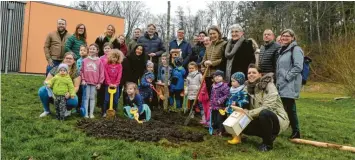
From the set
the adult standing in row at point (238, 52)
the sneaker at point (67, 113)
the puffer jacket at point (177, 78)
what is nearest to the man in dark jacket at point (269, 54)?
the adult standing in row at point (238, 52)

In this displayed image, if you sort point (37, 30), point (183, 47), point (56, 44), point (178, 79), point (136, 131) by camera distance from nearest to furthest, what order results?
1. point (136, 131)
2. point (56, 44)
3. point (178, 79)
4. point (183, 47)
5. point (37, 30)

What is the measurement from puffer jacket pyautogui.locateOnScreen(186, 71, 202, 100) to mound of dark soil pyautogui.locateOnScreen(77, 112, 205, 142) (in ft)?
→ 3.45

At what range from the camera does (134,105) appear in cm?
700

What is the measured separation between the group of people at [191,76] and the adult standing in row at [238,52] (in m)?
0.02

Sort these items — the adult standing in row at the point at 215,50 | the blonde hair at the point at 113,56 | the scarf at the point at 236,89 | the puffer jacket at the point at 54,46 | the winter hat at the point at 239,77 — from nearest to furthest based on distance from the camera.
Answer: the scarf at the point at 236,89 < the winter hat at the point at 239,77 < the adult standing in row at the point at 215,50 < the blonde hair at the point at 113,56 < the puffer jacket at the point at 54,46

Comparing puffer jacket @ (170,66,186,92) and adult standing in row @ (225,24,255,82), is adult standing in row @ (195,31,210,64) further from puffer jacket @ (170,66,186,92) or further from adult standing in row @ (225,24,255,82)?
adult standing in row @ (225,24,255,82)

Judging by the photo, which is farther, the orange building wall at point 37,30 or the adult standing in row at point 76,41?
the orange building wall at point 37,30

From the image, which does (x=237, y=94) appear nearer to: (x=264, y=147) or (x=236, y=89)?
(x=236, y=89)

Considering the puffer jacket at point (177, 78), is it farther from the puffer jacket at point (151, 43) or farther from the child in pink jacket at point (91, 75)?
the child in pink jacket at point (91, 75)

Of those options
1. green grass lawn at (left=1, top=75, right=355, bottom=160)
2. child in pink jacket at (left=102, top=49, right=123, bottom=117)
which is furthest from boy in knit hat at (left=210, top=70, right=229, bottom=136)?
child in pink jacket at (left=102, top=49, right=123, bottom=117)

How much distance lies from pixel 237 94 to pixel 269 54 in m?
1.12

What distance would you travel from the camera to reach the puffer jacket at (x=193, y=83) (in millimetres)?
7559

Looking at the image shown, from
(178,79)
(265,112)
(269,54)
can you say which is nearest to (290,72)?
(269,54)

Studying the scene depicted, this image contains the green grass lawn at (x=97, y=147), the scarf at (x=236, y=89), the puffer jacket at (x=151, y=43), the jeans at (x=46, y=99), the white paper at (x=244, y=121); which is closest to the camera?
the green grass lawn at (x=97, y=147)
